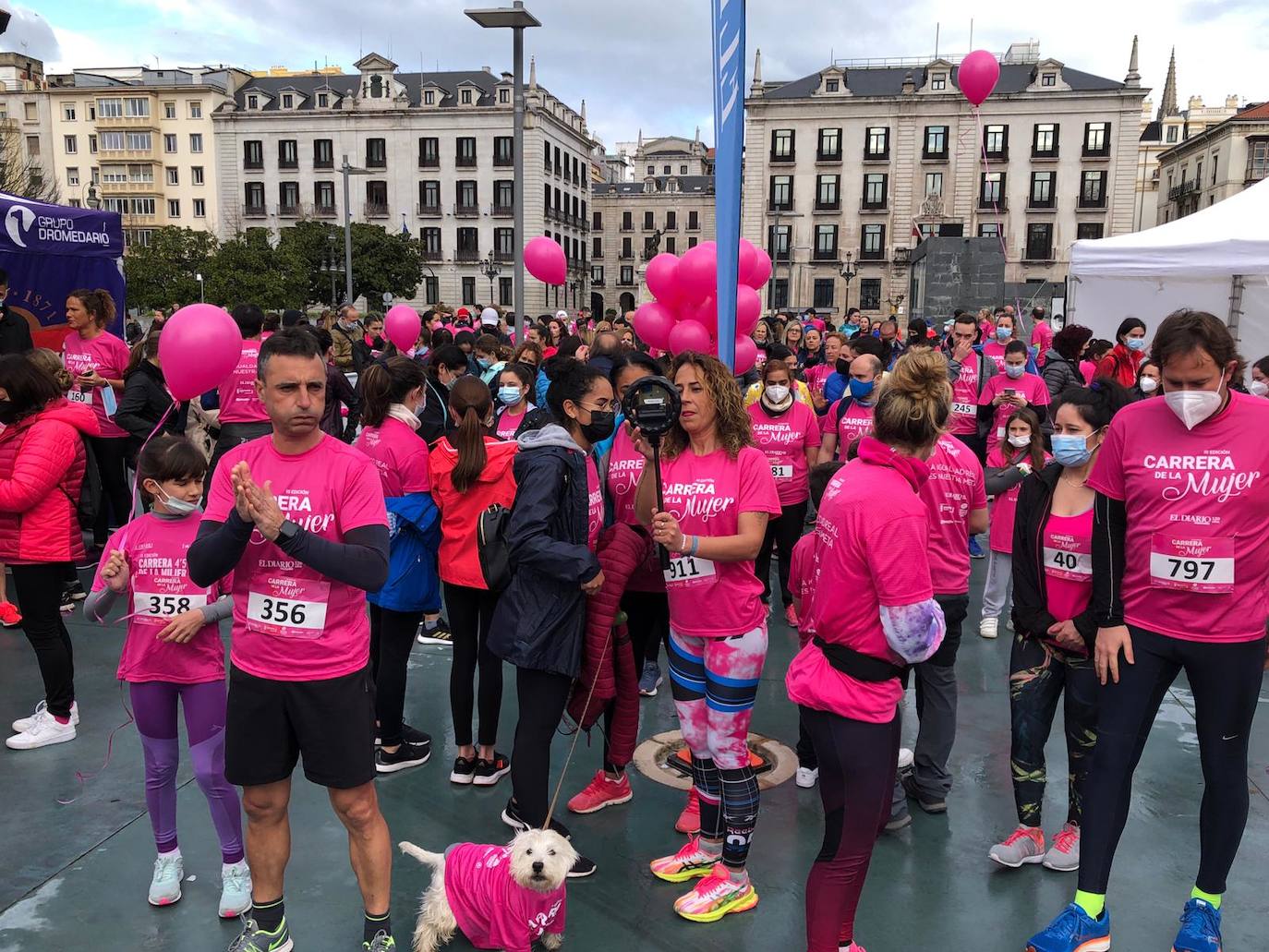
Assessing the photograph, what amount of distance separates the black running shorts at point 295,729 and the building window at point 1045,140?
63923 mm

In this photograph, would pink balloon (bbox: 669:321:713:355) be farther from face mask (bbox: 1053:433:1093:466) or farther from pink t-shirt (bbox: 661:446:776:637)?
pink t-shirt (bbox: 661:446:776:637)

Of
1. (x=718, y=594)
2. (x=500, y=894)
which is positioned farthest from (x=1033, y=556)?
(x=500, y=894)

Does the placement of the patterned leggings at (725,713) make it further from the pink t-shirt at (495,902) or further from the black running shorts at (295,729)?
the black running shorts at (295,729)

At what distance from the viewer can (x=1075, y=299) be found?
12555 millimetres

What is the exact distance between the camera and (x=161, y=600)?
3158mm

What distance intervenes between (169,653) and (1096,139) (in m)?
64.9

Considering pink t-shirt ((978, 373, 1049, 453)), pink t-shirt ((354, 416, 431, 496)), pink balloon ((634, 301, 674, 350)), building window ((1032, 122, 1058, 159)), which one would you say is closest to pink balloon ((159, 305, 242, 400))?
pink t-shirt ((354, 416, 431, 496))

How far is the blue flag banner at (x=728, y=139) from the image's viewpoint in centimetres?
408

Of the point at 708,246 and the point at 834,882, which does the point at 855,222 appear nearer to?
the point at 708,246

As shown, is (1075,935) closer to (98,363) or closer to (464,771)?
(464,771)

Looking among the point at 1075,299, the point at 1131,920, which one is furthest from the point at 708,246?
the point at 1075,299

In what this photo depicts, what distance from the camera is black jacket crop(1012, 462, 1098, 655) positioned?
11.2ft

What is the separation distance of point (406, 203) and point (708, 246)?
195ft

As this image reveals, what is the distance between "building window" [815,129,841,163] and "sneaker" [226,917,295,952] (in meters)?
61.2
